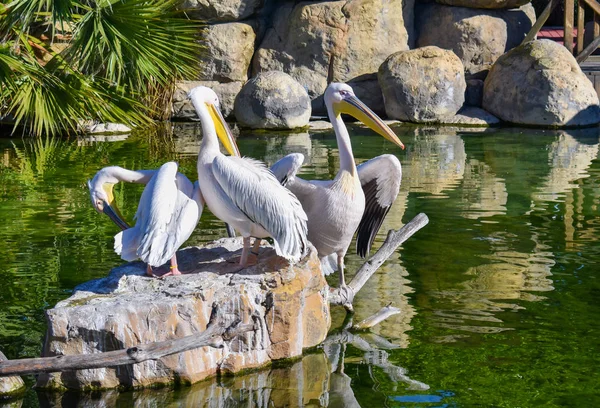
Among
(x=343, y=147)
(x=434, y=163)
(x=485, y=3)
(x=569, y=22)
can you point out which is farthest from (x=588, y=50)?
(x=343, y=147)

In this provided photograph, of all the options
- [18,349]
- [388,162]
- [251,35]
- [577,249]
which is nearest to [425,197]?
[577,249]

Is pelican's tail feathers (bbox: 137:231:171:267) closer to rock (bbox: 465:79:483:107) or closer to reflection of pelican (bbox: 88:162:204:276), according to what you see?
reflection of pelican (bbox: 88:162:204:276)

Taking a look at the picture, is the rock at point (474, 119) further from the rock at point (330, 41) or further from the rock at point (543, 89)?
the rock at point (330, 41)

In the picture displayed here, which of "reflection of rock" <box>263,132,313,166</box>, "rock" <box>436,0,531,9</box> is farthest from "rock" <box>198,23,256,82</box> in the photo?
"rock" <box>436,0,531,9</box>

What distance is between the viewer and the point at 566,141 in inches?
482

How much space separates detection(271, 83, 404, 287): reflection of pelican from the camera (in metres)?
4.97

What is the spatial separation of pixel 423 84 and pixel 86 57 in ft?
15.7

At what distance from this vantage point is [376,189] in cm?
547

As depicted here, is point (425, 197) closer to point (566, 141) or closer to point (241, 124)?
point (566, 141)

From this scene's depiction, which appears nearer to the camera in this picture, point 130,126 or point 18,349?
point 18,349


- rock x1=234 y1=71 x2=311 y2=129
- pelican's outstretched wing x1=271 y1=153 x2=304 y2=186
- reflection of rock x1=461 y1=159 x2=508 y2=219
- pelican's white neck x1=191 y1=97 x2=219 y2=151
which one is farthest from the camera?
rock x1=234 y1=71 x2=311 y2=129

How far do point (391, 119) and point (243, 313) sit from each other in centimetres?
1000

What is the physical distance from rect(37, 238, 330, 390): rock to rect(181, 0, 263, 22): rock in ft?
33.1

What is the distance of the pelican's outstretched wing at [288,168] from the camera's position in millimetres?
4883
